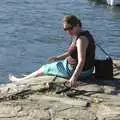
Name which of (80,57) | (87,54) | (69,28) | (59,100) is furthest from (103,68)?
(59,100)

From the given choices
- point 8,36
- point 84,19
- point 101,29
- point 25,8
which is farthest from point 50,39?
point 25,8

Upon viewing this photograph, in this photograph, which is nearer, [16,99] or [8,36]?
[16,99]

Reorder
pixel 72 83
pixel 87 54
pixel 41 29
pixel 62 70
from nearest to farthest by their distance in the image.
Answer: pixel 72 83
pixel 87 54
pixel 62 70
pixel 41 29

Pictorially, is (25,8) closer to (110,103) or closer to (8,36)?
(8,36)

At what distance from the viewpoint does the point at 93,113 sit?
877cm

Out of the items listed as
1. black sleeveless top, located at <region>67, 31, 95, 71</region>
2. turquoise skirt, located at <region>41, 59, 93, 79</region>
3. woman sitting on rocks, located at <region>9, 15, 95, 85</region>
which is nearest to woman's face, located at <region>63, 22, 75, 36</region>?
woman sitting on rocks, located at <region>9, 15, 95, 85</region>

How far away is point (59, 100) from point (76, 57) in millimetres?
1263

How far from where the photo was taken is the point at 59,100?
30.6 ft

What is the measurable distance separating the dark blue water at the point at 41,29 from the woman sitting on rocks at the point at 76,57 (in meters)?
4.91

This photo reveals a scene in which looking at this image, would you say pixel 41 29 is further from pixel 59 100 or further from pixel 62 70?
pixel 59 100

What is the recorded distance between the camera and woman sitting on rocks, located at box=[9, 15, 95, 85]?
9953 millimetres

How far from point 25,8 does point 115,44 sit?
9272 millimetres

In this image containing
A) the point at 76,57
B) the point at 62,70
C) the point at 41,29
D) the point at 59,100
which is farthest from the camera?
the point at 41,29

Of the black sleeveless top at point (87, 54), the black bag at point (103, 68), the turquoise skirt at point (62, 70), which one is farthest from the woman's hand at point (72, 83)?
the black bag at point (103, 68)
